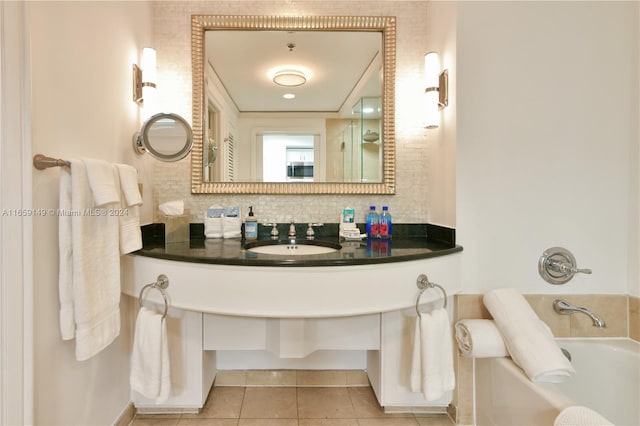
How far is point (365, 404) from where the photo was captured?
5.31ft

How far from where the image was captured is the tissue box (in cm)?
148

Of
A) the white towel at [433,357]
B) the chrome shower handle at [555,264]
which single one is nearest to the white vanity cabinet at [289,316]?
the white towel at [433,357]

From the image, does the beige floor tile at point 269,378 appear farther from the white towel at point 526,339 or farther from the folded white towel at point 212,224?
the white towel at point 526,339

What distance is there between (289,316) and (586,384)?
137 cm

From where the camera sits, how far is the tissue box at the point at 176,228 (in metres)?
1.48

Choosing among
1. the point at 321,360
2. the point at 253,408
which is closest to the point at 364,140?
the point at 321,360

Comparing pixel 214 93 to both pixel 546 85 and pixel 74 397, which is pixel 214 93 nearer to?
pixel 74 397

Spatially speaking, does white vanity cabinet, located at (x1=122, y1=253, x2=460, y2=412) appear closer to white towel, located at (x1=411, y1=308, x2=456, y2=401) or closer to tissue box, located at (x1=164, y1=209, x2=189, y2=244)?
white towel, located at (x1=411, y1=308, x2=456, y2=401)

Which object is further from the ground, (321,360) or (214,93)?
(214,93)

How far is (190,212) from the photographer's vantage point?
175 cm

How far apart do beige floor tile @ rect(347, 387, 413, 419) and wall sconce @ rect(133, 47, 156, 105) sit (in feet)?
6.33

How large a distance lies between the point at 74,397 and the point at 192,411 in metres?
0.58

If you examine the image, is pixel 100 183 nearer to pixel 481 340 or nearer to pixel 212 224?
pixel 212 224

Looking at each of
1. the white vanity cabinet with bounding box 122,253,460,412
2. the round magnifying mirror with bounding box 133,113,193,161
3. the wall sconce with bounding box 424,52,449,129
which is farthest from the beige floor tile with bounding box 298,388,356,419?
the wall sconce with bounding box 424,52,449,129
